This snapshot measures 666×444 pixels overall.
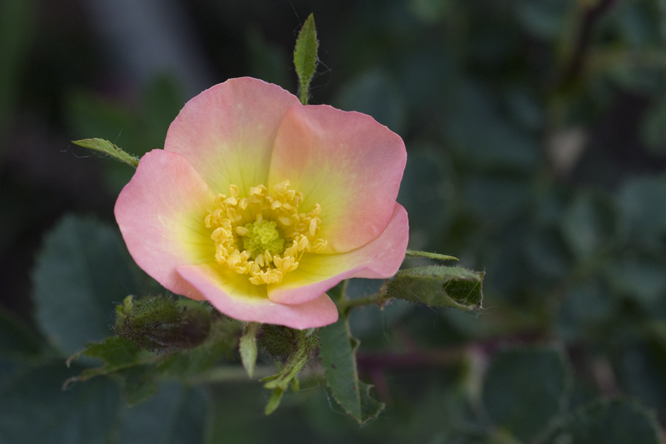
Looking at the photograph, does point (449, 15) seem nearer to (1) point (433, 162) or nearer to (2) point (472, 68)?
(2) point (472, 68)

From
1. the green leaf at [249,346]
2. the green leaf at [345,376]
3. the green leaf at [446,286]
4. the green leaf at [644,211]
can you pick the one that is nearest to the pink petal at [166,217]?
the green leaf at [249,346]

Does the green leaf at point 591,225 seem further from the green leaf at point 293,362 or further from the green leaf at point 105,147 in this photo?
the green leaf at point 105,147

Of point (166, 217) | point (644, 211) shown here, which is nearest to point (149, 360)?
point (166, 217)

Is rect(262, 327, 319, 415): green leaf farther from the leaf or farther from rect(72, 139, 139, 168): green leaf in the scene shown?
rect(72, 139, 139, 168): green leaf

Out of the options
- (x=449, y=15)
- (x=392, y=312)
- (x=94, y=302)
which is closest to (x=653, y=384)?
(x=392, y=312)

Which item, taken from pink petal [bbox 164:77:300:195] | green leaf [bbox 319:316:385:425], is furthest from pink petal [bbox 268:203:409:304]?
pink petal [bbox 164:77:300:195]
